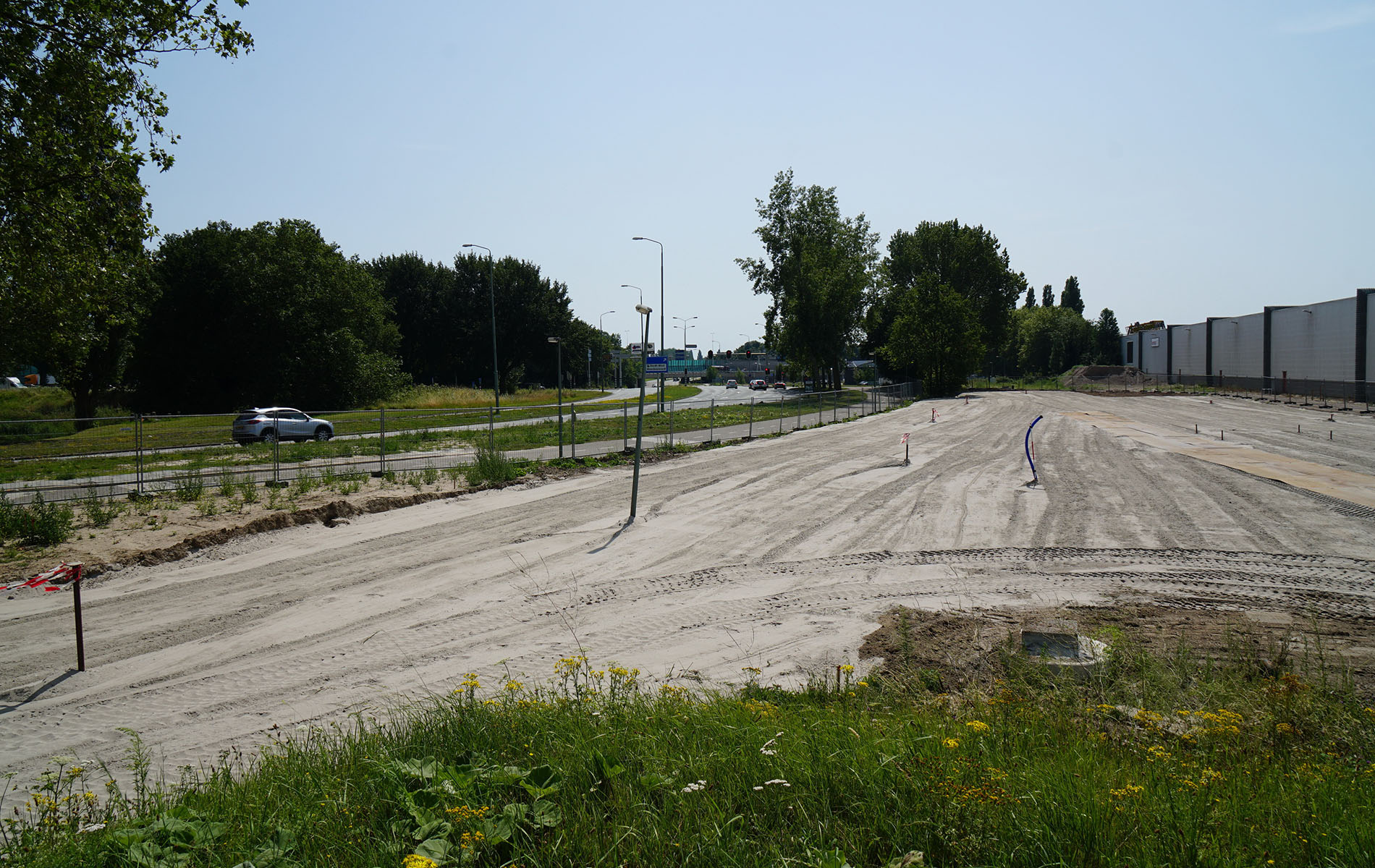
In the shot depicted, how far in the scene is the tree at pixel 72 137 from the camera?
13516 millimetres

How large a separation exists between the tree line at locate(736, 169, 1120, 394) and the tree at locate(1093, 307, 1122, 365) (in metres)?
0.14

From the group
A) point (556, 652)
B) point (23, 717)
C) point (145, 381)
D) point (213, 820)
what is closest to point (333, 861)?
point (213, 820)

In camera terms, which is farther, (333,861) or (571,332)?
(571,332)

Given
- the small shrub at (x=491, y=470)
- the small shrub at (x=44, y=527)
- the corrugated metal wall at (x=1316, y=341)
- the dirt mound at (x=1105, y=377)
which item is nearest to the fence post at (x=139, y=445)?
the small shrub at (x=44, y=527)

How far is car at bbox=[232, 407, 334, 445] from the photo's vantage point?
2391 centimetres

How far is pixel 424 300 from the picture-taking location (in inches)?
3509

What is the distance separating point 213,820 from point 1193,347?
317ft

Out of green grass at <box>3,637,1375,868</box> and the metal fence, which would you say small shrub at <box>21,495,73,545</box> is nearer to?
green grass at <box>3,637,1375,868</box>

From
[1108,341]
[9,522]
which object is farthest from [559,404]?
[1108,341]

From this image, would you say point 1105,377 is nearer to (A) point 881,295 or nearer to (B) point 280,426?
(A) point 881,295

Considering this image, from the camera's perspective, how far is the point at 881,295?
302 feet

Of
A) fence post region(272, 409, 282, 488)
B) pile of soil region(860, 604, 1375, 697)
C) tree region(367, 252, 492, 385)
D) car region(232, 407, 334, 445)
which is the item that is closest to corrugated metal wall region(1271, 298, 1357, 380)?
pile of soil region(860, 604, 1375, 697)

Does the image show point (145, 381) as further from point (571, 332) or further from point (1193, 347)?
point (1193, 347)

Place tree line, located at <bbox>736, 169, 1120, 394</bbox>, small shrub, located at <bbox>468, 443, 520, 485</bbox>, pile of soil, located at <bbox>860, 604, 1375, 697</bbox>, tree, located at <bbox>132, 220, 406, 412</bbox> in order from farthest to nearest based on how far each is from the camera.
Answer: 1. tree line, located at <bbox>736, 169, 1120, 394</bbox>
2. tree, located at <bbox>132, 220, 406, 412</bbox>
3. small shrub, located at <bbox>468, 443, 520, 485</bbox>
4. pile of soil, located at <bbox>860, 604, 1375, 697</bbox>
